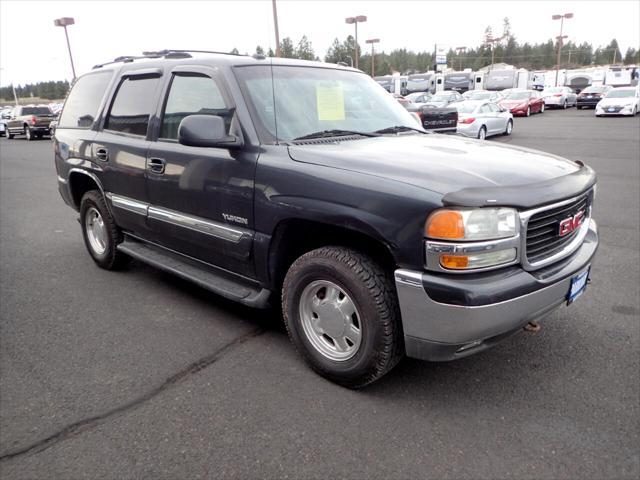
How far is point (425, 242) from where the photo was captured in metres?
2.39

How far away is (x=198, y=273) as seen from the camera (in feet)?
12.4

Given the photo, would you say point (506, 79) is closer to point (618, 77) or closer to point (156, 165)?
point (618, 77)

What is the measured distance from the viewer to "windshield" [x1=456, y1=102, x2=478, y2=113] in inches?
680

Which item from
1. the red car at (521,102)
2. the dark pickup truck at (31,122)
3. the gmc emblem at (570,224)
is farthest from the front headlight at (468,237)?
the dark pickup truck at (31,122)

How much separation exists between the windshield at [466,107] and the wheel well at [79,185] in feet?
47.6

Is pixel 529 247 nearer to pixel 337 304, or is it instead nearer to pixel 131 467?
pixel 337 304

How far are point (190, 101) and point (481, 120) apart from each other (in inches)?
590

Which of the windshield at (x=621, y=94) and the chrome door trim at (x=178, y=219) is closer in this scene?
the chrome door trim at (x=178, y=219)

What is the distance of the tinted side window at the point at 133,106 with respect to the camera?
402cm

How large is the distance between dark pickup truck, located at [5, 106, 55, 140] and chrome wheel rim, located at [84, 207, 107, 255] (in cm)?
2552

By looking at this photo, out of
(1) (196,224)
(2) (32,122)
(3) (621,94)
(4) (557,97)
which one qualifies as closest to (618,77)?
(4) (557,97)

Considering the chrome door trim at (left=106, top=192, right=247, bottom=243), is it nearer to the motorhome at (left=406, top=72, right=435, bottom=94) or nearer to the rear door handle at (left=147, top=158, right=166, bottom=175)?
the rear door handle at (left=147, top=158, right=166, bottom=175)

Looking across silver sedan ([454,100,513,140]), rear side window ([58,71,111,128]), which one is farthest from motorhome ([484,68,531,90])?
rear side window ([58,71,111,128])

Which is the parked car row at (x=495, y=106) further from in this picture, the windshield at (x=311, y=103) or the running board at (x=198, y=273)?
the running board at (x=198, y=273)
